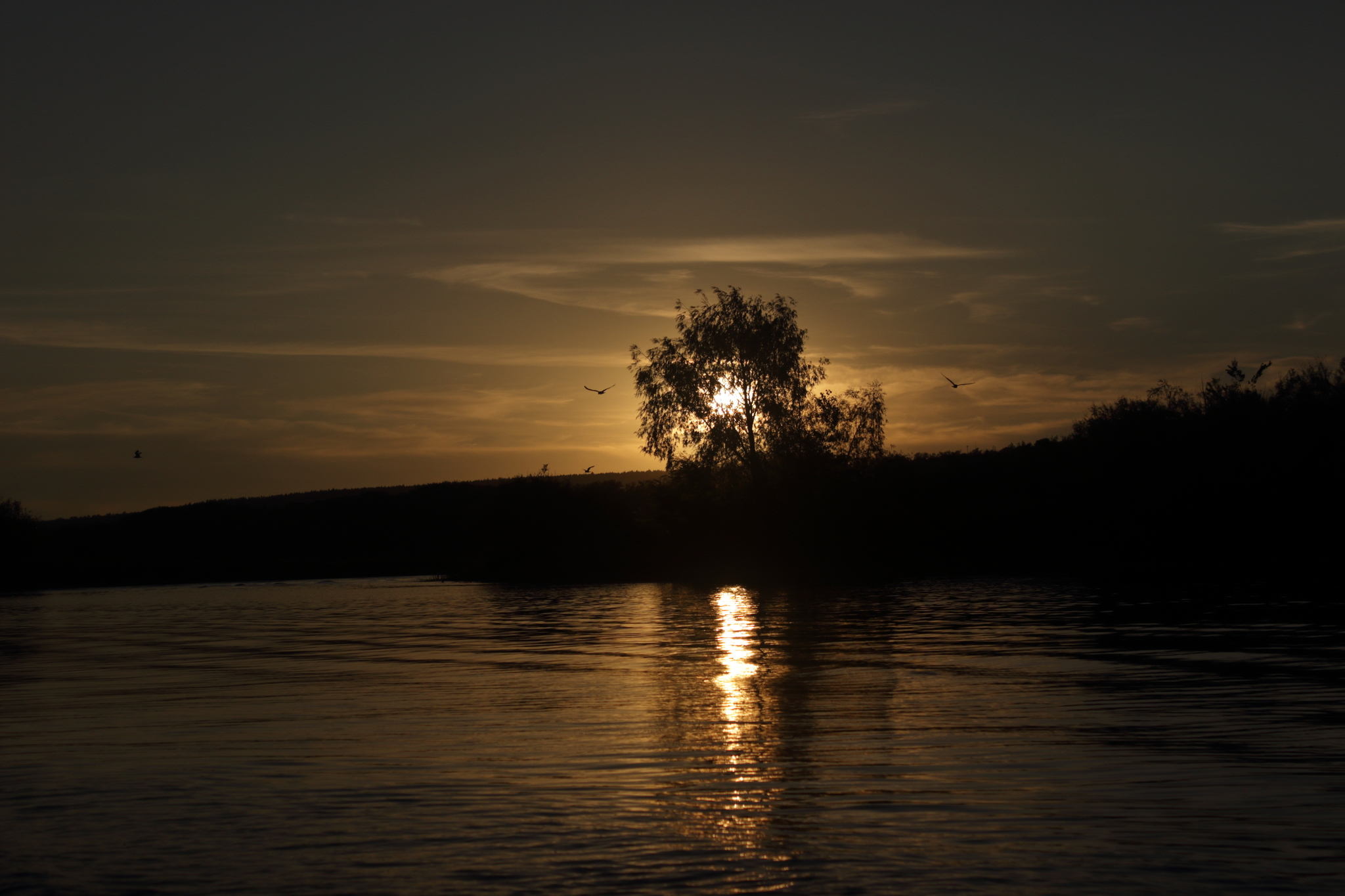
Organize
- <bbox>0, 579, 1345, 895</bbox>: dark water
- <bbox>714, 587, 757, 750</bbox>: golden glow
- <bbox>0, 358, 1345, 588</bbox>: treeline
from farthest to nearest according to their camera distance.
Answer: <bbox>0, 358, 1345, 588</bbox>: treeline
<bbox>714, 587, 757, 750</bbox>: golden glow
<bbox>0, 579, 1345, 895</bbox>: dark water

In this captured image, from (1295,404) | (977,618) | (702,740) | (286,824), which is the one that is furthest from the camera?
(1295,404)

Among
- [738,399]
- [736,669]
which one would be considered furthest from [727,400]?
[736,669]

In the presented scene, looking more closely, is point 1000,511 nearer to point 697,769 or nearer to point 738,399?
point 738,399

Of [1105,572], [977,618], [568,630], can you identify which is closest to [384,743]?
[568,630]

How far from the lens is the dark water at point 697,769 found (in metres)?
7.59

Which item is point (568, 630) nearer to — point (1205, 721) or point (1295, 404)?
point (1205, 721)

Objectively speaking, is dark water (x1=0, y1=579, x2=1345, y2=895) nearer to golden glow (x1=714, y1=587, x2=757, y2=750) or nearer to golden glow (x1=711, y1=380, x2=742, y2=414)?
golden glow (x1=714, y1=587, x2=757, y2=750)

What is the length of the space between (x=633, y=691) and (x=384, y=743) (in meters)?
5.32

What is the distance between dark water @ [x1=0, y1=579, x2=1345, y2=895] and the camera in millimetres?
7586

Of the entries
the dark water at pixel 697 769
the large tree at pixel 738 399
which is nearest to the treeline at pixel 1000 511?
the large tree at pixel 738 399

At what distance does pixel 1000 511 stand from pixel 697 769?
64874 millimetres

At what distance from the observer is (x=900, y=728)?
13.1 m

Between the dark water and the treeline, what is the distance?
136 ft

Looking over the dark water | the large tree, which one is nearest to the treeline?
the large tree
